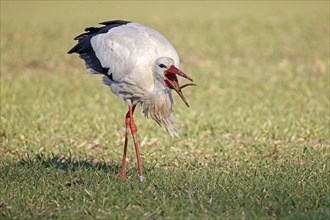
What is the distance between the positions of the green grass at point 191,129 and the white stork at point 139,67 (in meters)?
0.65

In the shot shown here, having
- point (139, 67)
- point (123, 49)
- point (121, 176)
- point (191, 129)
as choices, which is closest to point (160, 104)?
point (139, 67)

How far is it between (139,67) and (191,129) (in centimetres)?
304

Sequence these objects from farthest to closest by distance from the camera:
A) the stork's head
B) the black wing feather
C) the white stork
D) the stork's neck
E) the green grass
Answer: the black wing feather → the stork's neck → the white stork → the stork's head → the green grass

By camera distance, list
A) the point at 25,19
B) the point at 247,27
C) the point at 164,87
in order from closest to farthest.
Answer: the point at 164,87 < the point at 247,27 < the point at 25,19

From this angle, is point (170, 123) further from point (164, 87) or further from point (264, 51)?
point (264, 51)

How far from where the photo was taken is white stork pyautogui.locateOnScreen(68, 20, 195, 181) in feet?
19.9

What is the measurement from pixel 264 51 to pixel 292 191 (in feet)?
33.0

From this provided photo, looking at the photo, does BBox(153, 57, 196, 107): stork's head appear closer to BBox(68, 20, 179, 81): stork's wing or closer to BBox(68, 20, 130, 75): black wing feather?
BBox(68, 20, 179, 81): stork's wing

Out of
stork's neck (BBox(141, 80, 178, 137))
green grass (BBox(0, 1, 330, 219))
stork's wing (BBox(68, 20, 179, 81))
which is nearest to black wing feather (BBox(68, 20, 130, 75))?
stork's wing (BBox(68, 20, 179, 81))

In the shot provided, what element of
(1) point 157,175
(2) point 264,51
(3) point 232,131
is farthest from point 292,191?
(2) point 264,51

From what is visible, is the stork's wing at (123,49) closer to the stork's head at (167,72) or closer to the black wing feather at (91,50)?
the black wing feather at (91,50)

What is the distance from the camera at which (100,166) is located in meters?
6.82

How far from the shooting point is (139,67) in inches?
240

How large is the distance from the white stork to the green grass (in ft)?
2.14
